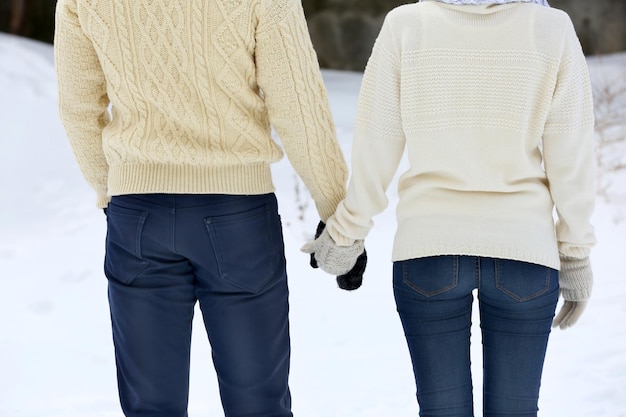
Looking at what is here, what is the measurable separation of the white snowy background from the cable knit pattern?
1.29 metres

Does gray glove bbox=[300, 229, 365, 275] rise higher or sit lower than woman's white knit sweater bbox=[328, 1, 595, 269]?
lower

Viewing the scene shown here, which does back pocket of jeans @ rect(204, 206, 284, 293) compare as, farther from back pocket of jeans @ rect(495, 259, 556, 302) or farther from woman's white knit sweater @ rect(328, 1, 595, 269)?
back pocket of jeans @ rect(495, 259, 556, 302)

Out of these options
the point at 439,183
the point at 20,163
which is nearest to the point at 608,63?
the point at 20,163

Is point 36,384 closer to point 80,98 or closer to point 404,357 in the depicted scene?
point 404,357

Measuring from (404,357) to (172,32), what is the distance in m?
1.90

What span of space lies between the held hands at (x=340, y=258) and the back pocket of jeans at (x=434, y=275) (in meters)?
0.21

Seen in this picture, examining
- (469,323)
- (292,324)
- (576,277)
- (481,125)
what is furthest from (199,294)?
(292,324)

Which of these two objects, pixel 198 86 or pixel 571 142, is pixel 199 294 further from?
pixel 571 142

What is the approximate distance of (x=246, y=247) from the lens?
1.83m

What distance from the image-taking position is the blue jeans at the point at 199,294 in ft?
5.96

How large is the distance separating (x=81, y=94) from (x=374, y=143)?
0.65 m

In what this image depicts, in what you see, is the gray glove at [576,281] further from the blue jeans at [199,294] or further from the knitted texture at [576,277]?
the blue jeans at [199,294]

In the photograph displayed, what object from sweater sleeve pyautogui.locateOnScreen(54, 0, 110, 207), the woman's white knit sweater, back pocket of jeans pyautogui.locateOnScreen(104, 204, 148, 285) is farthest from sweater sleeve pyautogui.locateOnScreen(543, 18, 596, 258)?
sweater sleeve pyautogui.locateOnScreen(54, 0, 110, 207)

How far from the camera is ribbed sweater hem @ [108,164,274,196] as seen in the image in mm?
1808
